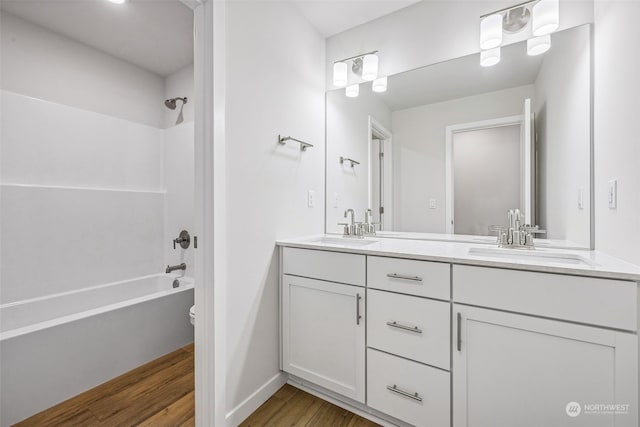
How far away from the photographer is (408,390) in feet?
4.00

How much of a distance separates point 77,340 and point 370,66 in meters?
2.52

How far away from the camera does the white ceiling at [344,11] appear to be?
1.78 meters

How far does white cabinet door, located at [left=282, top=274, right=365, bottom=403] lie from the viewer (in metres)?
1.37

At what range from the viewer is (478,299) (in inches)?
41.9

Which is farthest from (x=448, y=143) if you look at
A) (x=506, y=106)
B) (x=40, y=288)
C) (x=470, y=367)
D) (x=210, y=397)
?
(x=40, y=288)

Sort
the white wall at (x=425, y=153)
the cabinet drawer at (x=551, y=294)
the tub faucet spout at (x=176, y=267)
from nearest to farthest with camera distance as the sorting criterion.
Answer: the cabinet drawer at (x=551, y=294) < the white wall at (x=425, y=153) < the tub faucet spout at (x=176, y=267)

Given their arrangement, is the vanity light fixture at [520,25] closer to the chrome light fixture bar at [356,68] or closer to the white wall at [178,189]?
the chrome light fixture bar at [356,68]

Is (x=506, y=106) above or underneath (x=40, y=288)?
above

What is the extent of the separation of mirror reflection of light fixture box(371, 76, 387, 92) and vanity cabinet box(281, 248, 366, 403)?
1240 mm

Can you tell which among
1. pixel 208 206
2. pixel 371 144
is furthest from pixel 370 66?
pixel 208 206

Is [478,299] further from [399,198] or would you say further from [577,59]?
[577,59]

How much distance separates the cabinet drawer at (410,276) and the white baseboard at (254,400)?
86 cm

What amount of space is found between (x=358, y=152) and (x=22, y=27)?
2591 mm

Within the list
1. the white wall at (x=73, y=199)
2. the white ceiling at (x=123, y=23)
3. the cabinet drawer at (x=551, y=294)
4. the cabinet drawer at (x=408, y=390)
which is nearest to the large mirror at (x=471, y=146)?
the cabinet drawer at (x=551, y=294)
